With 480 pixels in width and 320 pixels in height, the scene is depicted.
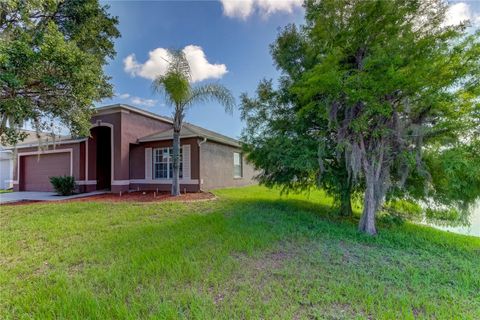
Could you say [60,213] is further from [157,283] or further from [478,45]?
[478,45]

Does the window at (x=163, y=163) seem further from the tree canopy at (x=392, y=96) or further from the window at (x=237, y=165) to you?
the tree canopy at (x=392, y=96)

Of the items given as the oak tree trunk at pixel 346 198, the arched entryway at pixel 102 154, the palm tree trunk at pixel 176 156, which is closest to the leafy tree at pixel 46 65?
the palm tree trunk at pixel 176 156

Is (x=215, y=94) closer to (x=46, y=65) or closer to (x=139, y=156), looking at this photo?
(x=46, y=65)

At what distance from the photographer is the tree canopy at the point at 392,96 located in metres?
5.48

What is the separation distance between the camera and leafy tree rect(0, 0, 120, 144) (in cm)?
639

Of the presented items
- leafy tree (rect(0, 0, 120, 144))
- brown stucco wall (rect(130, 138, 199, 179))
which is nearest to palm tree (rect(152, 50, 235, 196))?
leafy tree (rect(0, 0, 120, 144))

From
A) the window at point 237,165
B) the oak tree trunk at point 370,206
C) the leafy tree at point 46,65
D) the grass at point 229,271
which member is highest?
the leafy tree at point 46,65

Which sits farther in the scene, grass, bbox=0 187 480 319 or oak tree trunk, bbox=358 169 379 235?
Result: oak tree trunk, bbox=358 169 379 235

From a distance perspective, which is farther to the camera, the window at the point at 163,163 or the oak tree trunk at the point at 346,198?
the window at the point at 163,163

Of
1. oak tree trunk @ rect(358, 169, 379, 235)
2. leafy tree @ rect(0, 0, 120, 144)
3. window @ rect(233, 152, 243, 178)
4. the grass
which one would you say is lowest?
the grass

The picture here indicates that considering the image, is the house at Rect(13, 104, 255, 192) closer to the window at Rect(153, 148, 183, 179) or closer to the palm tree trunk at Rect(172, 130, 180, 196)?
the window at Rect(153, 148, 183, 179)

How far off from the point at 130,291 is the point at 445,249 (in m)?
6.81

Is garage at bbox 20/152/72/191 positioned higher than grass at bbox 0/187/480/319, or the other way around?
garage at bbox 20/152/72/191

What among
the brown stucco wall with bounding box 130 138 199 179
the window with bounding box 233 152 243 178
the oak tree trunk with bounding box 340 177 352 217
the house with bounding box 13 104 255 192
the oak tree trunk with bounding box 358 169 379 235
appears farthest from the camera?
the window with bounding box 233 152 243 178
